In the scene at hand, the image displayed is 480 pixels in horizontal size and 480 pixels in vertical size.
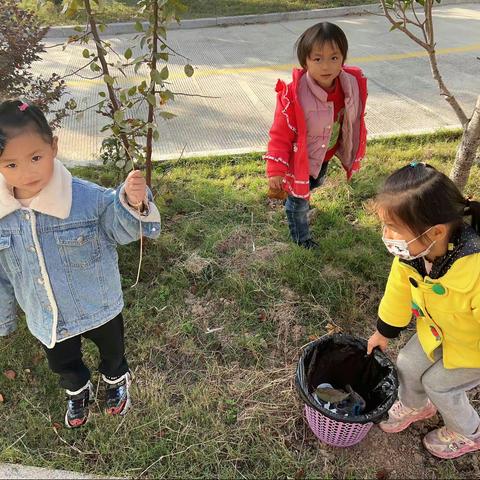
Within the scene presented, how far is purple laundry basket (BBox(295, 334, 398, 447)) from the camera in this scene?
1.97 m

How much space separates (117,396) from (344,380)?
1103 mm

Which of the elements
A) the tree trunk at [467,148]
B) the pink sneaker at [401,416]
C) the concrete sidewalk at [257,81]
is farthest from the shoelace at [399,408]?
the concrete sidewalk at [257,81]

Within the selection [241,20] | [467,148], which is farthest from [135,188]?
[241,20]

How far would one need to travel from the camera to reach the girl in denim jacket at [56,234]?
169 cm

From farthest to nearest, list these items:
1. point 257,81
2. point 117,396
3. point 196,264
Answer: point 257,81
point 196,264
point 117,396

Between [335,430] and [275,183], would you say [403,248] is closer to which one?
[335,430]

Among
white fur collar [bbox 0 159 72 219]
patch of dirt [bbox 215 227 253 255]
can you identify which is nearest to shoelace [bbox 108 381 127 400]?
white fur collar [bbox 0 159 72 219]

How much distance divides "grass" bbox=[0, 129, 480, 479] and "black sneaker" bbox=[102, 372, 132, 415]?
0.17 feet

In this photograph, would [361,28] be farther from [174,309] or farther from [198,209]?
[174,309]

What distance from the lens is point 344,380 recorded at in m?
2.38

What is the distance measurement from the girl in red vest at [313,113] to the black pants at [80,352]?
1237mm

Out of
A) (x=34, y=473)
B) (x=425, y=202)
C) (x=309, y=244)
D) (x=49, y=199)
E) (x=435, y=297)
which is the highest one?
(x=425, y=202)

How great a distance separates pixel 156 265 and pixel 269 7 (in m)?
7.86

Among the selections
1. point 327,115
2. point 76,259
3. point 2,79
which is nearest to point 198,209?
point 327,115
